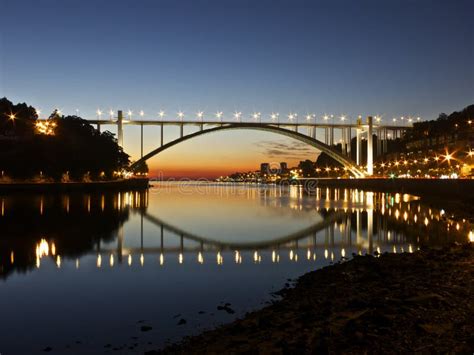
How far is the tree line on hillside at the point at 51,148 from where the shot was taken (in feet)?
137

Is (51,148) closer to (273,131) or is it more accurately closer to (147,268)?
(273,131)

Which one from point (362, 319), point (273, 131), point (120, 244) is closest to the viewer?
point (362, 319)

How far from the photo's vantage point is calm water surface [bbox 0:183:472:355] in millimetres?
6375

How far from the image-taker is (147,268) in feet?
35.4

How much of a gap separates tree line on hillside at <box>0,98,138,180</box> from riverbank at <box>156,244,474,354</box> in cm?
3926

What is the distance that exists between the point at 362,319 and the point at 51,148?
42.9 metres

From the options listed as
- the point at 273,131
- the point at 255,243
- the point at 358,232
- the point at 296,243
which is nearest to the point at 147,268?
the point at 255,243

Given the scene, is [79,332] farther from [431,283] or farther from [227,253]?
[227,253]

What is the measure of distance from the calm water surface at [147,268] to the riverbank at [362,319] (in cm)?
72

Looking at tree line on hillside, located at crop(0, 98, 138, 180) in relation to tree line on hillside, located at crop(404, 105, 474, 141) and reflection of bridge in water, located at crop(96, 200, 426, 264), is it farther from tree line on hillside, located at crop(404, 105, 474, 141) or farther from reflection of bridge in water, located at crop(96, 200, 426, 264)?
tree line on hillside, located at crop(404, 105, 474, 141)

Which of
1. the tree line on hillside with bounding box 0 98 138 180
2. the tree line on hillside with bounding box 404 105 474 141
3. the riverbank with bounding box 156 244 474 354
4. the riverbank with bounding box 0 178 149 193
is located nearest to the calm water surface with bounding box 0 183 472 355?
the riverbank with bounding box 156 244 474 354

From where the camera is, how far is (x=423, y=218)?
23266mm

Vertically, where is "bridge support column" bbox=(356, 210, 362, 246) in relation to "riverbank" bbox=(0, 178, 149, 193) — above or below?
below

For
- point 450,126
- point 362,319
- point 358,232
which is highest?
point 450,126
